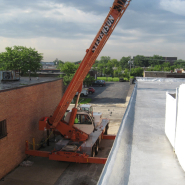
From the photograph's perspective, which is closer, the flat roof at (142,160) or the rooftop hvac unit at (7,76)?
the flat roof at (142,160)

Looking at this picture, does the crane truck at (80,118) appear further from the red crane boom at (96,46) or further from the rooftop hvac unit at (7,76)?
the rooftop hvac unit at (7,76)

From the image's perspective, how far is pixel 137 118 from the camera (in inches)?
239

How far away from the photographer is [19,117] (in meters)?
12.4

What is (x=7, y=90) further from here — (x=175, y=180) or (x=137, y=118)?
(x=175, y=180)

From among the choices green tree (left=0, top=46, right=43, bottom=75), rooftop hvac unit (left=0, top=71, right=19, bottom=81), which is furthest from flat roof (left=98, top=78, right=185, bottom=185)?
green tree (left=0, top=46, right=43, bottom=75)

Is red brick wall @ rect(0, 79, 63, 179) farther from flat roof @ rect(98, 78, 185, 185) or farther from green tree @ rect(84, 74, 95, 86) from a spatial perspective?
green tree @ rect(84, 74, 95, 86)

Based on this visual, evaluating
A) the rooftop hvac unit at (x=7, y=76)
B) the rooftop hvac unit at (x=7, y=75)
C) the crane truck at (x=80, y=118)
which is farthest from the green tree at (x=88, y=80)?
the crane truck at (x=80, y=118)

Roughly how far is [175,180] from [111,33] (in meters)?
11.0

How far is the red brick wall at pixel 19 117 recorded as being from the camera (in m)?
11.1

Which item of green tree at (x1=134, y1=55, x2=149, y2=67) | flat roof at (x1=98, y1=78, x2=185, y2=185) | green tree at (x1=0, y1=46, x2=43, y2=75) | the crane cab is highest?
green tree at (x1=134, y1=55, x2=149, y2=67)

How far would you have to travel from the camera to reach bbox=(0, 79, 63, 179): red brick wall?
1109cm

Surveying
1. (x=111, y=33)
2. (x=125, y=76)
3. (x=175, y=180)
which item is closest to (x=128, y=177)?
(x=175, y=180)

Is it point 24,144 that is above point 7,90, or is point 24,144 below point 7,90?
below

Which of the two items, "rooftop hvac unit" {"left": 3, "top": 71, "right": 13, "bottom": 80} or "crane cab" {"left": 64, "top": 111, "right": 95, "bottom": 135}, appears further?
"rooftop hvac unit" {"left": 3, "top": 71, "right": 13, "bottom": 80}
